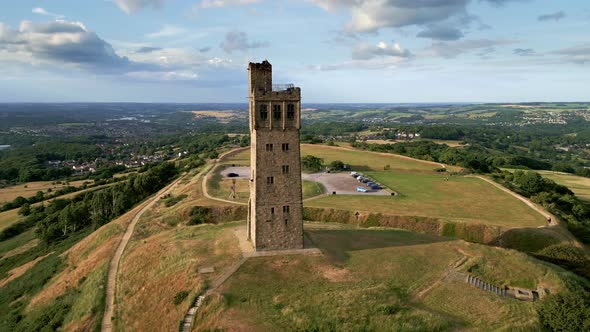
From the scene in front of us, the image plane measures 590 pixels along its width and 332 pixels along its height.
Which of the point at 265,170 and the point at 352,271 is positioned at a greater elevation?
the point at 265,170

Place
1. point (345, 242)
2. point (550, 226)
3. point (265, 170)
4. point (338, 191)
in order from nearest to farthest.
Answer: point (265, 170), point (345, 242), point (550, 226), point (338, 191)

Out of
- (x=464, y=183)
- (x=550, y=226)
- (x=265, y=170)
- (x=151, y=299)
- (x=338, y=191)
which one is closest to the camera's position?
(x=151, y=299)

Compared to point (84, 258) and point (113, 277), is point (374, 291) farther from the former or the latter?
point (84, 258)

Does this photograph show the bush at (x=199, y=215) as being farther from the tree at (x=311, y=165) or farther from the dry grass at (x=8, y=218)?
the dry grass at (x=8, y=218)

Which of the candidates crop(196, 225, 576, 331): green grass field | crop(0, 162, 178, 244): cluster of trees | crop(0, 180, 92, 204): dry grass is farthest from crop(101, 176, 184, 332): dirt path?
crop(0, 180, 92, 204): dry grass

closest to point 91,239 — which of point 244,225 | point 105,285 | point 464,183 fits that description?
point 105,285

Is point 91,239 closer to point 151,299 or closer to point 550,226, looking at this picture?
point 151,299

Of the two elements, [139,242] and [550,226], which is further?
[550,226]

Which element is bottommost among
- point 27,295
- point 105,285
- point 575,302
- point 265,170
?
point 27,295
